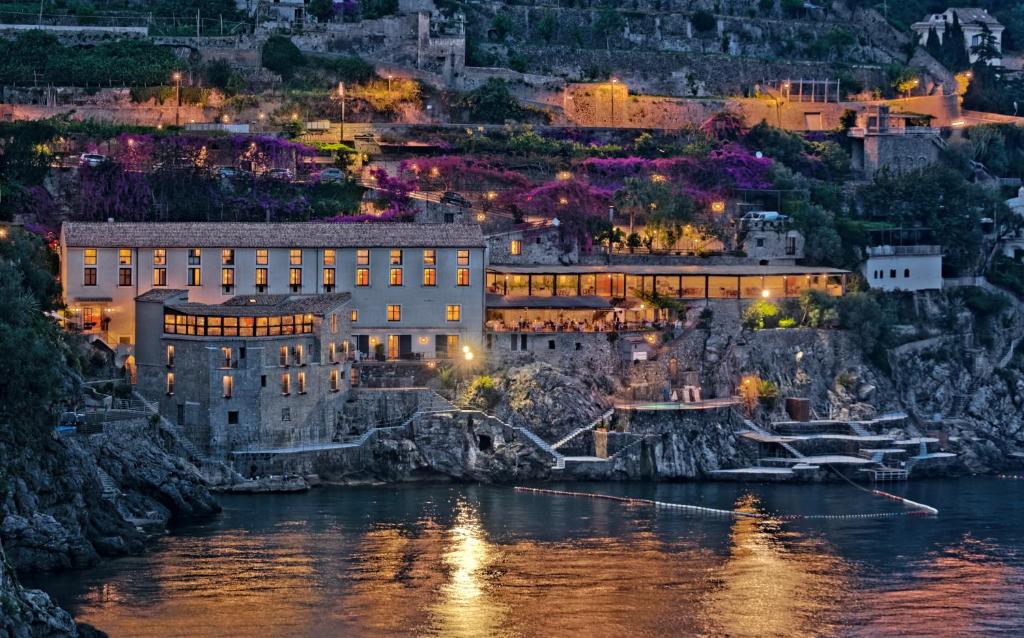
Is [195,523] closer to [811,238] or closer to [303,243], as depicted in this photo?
[303,243]

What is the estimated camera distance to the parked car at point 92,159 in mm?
112938

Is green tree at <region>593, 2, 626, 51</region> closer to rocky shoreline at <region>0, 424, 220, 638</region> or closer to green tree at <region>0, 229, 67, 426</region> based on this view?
green tree at <region>0, 229, 67, 426</region>

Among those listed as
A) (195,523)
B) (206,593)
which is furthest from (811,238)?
(206,593)

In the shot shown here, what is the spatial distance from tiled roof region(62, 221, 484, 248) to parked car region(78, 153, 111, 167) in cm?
968

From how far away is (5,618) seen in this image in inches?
2559

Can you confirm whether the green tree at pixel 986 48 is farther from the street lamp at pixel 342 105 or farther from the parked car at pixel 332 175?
the parked car at pixel 332 175

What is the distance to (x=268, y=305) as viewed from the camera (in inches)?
3925

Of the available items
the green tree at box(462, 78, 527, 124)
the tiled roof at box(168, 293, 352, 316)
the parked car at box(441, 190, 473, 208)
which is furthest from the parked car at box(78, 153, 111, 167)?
the green tree at box(462, 78, 527, 124)

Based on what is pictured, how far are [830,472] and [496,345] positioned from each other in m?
14.5

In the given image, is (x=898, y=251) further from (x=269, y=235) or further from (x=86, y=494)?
(x=86, y=494)

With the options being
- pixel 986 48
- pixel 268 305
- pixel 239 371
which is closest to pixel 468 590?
pixel 239 371

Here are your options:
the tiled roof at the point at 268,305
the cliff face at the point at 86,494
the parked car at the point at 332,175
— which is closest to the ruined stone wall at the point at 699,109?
the parked car at the point at 332,175

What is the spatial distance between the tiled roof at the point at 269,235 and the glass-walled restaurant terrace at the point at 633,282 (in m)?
4.79

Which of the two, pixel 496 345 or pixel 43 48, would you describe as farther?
pixel 43 48
